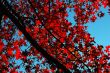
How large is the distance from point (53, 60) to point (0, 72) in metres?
3.76

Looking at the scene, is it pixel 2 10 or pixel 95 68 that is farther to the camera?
pixel 95 68

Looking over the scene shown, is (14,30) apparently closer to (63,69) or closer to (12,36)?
(12,36)

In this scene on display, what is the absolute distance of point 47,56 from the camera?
8016 mm

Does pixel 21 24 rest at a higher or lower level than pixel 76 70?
higher

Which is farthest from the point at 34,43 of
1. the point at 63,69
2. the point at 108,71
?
the point at 108,71

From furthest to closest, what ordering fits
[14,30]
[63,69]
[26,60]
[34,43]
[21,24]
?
[14,30] < [26,60] < [21,24] < [34,43] < [63,69]

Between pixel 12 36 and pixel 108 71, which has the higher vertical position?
pixel 12 36

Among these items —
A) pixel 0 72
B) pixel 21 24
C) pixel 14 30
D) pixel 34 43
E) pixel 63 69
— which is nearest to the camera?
pixel 63 69

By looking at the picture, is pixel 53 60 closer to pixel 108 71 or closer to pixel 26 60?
pixel 108 71

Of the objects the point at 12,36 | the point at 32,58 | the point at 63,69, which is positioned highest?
the point at 12,36

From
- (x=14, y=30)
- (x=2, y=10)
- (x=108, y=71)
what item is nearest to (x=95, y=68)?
(x=108, y=71)

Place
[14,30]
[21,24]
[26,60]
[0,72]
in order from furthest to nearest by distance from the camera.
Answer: [14,30], [26,60], [0,72], [21,24]

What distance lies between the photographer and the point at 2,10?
889cm

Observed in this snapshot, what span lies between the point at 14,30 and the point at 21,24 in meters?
6.13
